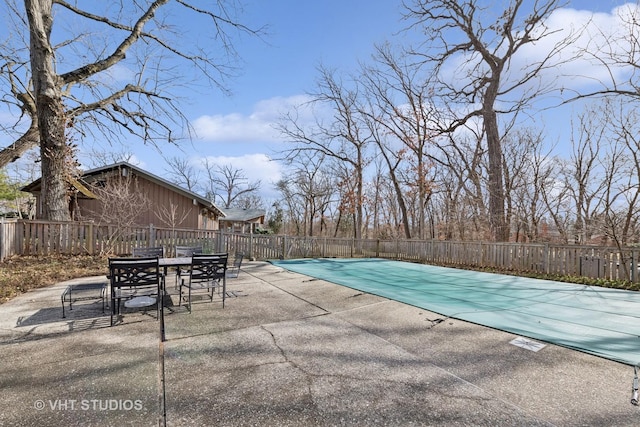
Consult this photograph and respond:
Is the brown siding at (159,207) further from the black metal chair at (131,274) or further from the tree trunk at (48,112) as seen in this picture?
the black metal chair at (131,274)

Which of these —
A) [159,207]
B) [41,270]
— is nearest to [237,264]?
[41,270]

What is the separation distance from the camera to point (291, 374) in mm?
2713

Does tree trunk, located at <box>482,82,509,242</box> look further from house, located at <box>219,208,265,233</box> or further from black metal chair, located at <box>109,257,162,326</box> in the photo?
house, located at <box>219,208,265,233</box>

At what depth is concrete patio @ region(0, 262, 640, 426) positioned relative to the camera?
2117mm

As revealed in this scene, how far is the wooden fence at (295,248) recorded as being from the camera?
25.4 ft

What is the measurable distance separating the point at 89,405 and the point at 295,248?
34.0 feet

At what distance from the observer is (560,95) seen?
9.76 metres

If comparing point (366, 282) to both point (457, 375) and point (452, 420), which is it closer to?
point (457, 375)

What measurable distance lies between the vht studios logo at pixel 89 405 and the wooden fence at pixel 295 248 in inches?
328

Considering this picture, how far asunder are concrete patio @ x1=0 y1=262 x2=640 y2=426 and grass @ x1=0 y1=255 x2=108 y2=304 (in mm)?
1982

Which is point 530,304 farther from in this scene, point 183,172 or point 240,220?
point 183,172

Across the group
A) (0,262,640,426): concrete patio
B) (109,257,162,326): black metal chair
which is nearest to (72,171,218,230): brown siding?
(109,257,162,326): black metal chair

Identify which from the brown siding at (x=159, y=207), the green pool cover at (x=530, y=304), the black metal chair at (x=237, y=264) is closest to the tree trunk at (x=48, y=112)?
the brown siding at (x=159, y=207)

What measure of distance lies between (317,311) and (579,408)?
10.5 feet
